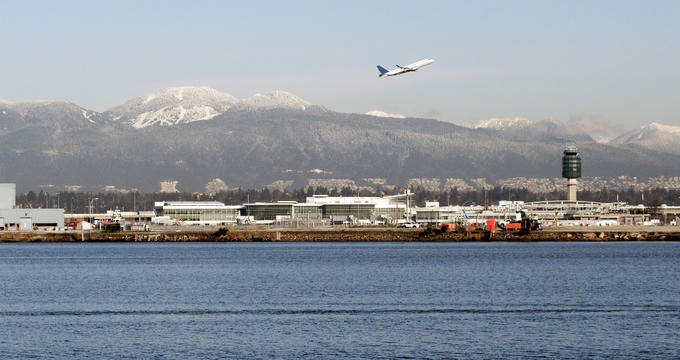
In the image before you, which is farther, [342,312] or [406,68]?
[406,68]

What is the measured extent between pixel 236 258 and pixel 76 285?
5749cm

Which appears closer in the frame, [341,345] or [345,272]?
[341,345]

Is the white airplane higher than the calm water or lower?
higher

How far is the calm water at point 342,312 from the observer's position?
54.9m

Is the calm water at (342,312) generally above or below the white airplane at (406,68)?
below

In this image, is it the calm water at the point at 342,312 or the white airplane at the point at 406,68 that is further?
the white airplane at the point at 406,68

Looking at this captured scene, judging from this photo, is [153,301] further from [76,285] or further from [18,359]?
[18,359]

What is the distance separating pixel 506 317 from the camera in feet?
222

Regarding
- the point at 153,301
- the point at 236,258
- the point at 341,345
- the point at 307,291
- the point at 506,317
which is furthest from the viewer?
the point at 236,258

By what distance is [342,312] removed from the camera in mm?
70938

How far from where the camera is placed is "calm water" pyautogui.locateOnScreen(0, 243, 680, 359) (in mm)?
54938

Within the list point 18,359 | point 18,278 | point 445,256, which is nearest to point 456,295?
point 18,359

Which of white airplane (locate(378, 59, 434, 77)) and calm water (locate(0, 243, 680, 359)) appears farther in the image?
white airplane (locate(378, 59, 434, 77))

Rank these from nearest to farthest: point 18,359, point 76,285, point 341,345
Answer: point 18,359, point 341,345, point 76,285
